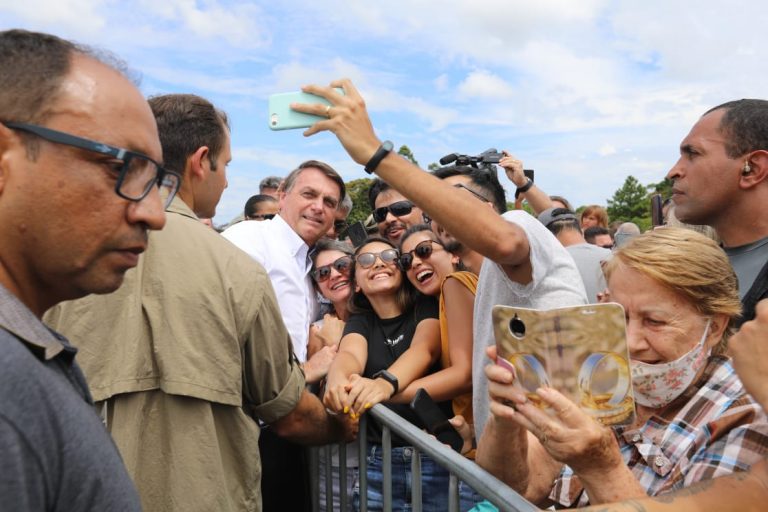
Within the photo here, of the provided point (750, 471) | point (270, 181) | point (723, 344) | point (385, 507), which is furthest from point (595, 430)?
point (270, 181)

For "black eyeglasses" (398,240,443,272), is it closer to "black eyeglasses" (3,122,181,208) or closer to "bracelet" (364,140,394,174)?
"bracelet" (364,140,394,174)

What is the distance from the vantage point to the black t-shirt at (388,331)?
334 centimetres

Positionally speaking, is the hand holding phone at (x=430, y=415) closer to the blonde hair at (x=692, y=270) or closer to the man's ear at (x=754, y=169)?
the blonde hair at (x=692, y=270)

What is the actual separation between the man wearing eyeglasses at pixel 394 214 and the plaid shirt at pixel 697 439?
10.4 ft

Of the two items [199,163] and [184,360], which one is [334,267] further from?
[184,360]

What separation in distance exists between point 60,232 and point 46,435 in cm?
39

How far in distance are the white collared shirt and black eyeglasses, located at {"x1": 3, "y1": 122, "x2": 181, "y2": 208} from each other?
233 centimetres

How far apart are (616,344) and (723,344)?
0.65 m

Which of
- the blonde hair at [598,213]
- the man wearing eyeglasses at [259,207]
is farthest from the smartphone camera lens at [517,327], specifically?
the blonde hair at [598,213]

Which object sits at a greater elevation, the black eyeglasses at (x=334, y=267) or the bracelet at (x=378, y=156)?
the bracelet at (x=378, y=156)

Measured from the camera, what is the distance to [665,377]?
1881 millimetres

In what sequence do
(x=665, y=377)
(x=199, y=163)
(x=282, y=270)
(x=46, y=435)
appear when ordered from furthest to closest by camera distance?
(x=282, y=270), (x=199, y=163), (x=665, y=377), (x=46, y=435)

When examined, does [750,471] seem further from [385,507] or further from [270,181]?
[270,181]

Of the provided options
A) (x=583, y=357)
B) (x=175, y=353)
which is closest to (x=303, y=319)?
Result: (x=175, y=353)
